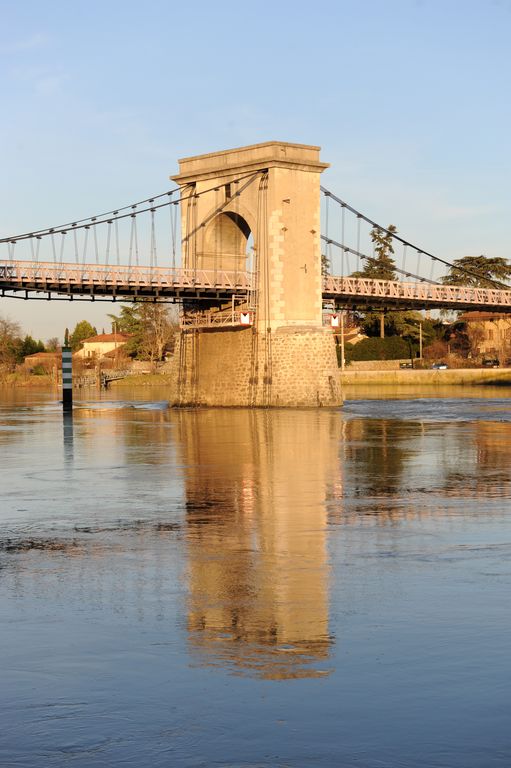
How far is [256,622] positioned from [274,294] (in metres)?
43.6

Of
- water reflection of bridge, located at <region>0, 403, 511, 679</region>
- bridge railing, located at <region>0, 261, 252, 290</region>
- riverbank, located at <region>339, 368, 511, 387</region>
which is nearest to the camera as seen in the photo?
water reflection of bridge, located at <region>0, 403, 511, 679</region>

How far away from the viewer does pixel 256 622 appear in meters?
7.91

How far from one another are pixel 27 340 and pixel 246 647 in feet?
520

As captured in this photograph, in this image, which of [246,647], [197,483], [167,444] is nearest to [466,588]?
[246,647]

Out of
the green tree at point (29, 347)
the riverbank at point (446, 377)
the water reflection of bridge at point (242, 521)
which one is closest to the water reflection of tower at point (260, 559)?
the water reflection of bridge at point (242, 521)

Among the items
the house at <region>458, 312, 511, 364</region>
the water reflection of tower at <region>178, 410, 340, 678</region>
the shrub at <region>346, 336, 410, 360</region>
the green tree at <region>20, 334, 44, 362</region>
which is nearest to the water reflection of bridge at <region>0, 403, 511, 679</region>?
the water reflection of tower at <region>178, 410, 340, 678</region>

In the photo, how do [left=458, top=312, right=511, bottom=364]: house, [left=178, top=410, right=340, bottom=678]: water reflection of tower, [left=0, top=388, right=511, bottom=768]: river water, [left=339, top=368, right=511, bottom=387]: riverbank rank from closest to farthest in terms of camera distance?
[left=0, top=388, right=511, bottom=768]: river water < [left=178, top=410, right=340, bottom=678]: water reflection of tower < [left=339, top=368, right=511, bottom=387]: riverbank < [left=458, top=312, right=511, bottom=364]: house

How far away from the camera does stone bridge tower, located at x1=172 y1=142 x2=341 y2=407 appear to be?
168 feet

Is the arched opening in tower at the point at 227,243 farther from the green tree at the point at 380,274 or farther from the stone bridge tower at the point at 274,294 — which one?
the green tree at the point at 380,274

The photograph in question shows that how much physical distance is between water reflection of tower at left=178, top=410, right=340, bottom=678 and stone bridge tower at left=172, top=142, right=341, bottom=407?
90.8 ft

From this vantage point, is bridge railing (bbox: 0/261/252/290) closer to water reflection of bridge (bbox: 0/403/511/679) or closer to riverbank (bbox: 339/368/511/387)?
water reflection of bridge (bbox: 0/403/511/679)

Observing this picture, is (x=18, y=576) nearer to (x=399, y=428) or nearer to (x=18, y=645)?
(x=18, y=645)

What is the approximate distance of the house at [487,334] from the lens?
118562 mm

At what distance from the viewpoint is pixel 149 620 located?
7.97 m
